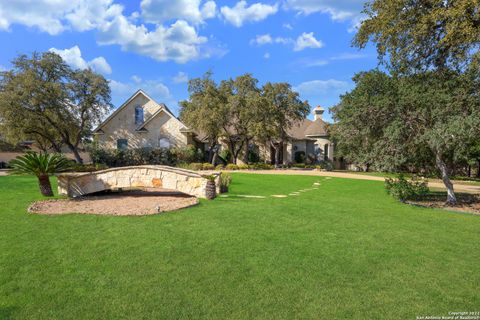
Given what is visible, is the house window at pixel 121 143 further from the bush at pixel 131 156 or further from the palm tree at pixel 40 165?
the palm tree at pixel 40 165

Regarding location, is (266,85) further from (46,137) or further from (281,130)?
(46,137)

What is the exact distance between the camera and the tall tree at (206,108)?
30281mm

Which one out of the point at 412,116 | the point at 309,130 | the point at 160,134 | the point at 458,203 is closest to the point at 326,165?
the point at 309,130

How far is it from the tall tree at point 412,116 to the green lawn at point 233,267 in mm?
3885

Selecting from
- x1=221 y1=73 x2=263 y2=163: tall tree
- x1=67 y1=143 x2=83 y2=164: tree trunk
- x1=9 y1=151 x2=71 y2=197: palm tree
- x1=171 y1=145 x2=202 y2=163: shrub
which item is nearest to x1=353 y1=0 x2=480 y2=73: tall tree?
x1=9 y1=151 x2=71 y2=197: palm tree

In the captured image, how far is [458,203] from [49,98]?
33.7 meters

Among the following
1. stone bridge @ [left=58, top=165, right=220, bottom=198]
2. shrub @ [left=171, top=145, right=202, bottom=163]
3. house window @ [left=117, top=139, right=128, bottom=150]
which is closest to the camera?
stone bridge @ [left=58, top=165, right=220, bottom=198]

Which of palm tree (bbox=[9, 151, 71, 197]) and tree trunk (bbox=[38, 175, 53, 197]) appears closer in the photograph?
palm tree (bbox=[9, 151, 71, 197])

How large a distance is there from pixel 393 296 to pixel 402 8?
32.4ft

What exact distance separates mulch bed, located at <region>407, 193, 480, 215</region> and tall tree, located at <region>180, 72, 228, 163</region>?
63.7ft

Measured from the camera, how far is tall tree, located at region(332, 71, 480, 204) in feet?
36.0

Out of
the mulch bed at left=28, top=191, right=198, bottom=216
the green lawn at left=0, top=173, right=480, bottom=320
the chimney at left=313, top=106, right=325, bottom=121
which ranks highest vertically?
the chimney at left=313, top=106, right=325, bottom=121


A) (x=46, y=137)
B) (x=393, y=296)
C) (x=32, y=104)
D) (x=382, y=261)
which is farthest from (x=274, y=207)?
(x=46, y=137)

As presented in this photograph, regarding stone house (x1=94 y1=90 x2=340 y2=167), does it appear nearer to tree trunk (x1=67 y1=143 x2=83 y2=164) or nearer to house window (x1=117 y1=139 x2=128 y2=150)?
house window (x1=117 y1=139 x2=128 y2=150)
